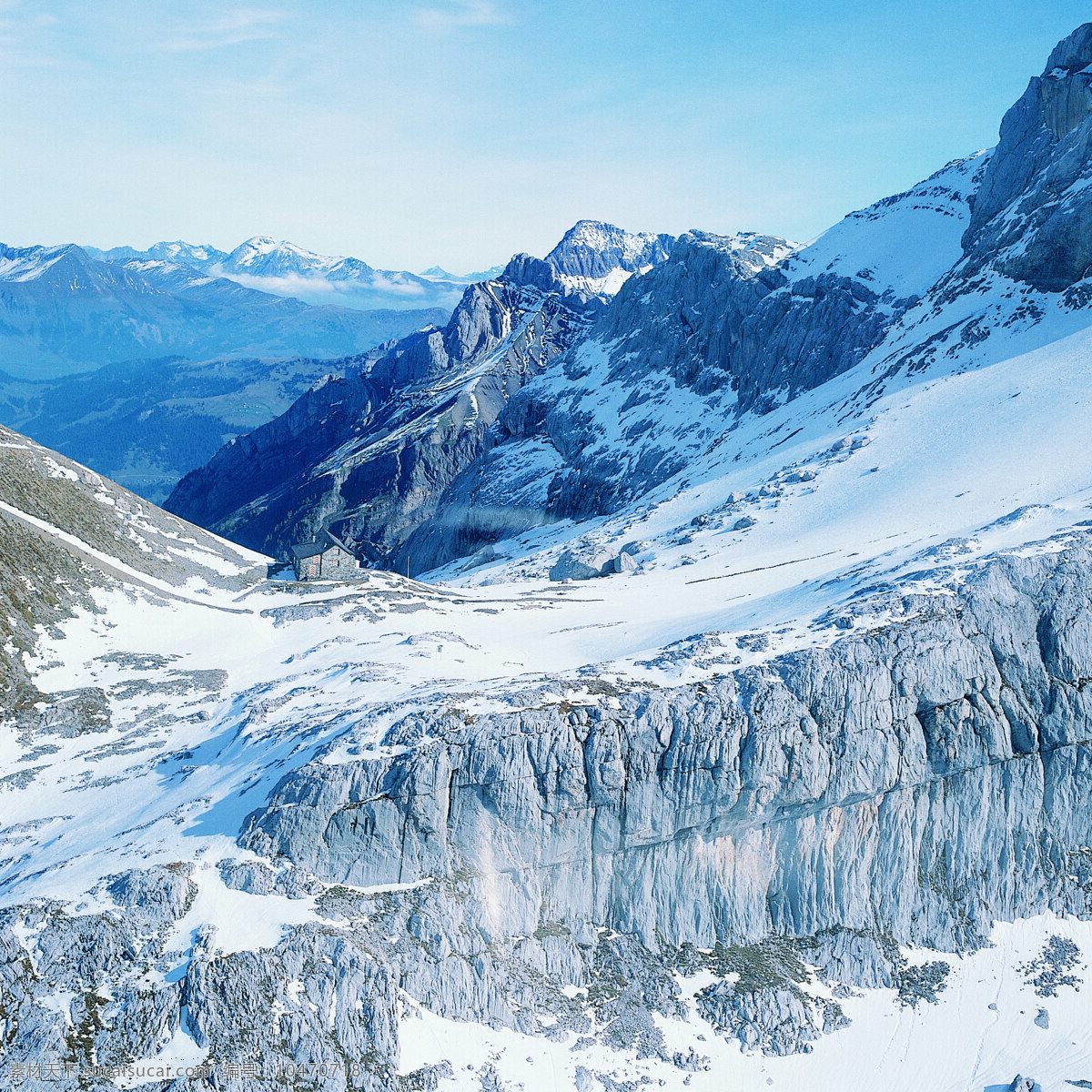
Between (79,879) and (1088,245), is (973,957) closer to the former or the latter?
(79,879)

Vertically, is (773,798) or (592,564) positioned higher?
(592,564)

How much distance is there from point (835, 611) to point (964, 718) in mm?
8449

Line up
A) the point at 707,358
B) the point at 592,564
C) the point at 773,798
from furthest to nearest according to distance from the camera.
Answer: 1. the point at 707,358
2. the point at 592,564
3. the point at 773,798

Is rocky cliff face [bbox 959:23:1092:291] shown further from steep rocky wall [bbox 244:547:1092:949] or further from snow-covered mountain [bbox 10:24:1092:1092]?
steep rocky wall [bbox 244:547:1092:949]

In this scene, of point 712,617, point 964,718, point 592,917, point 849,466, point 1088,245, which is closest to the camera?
point 592,917

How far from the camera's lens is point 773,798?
134 feet

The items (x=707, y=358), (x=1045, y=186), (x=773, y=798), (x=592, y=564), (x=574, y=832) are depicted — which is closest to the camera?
(x=574, y=832)

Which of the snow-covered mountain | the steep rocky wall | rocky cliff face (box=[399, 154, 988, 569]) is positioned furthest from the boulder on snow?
rocky cliff face (box=[399, 154, 988, 569])

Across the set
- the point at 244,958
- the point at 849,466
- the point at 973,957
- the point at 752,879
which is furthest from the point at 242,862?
the point at 849,466

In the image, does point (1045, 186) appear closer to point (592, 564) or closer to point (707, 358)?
point (707, 358)

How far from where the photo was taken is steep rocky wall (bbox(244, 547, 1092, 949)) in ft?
129

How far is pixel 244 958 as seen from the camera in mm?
33625

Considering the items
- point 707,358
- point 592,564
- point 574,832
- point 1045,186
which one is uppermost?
point 1045,186

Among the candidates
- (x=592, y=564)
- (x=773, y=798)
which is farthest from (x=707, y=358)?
(x=773, y=798)
